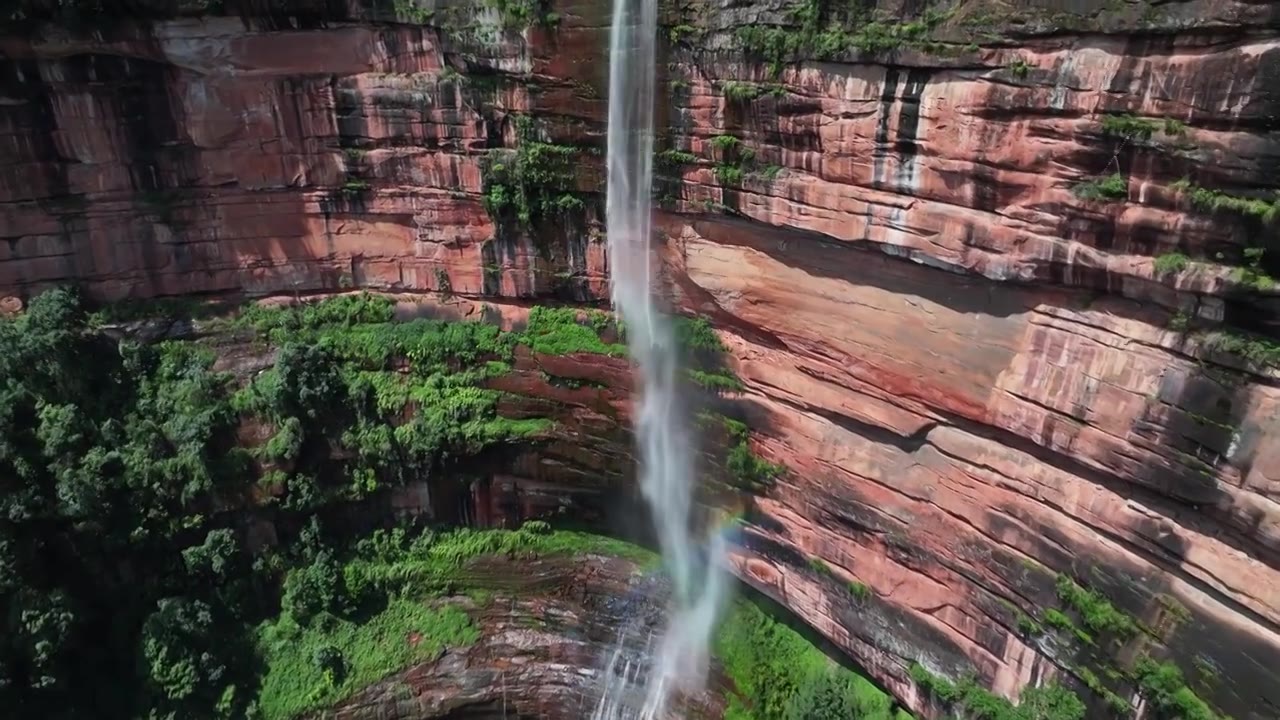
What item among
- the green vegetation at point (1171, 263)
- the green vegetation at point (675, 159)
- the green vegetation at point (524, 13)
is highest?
the green vegetation at point (524, 13)

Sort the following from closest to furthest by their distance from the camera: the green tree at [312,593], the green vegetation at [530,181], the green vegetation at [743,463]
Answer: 1. the green vegetation at [743,463]
2. the green vegetation at [530,181]
3. the green tree at [312,593]

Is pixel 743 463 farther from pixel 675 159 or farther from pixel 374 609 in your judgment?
pixel 374 609

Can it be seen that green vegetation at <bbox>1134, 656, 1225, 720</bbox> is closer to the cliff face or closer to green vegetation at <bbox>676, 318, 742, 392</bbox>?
the cliff face

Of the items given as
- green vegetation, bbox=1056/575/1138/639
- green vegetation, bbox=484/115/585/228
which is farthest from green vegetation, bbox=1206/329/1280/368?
green vegetation, bbox=484/115/585/228

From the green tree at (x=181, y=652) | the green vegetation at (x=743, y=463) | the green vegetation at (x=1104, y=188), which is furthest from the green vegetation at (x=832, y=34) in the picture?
the green tree at (x=181, y=652)

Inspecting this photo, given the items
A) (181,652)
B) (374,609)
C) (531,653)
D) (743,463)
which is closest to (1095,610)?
(743,463)

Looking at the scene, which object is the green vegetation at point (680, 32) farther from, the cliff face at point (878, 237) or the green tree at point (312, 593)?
the green tree at point (312, 593)
